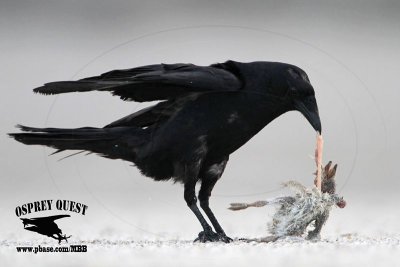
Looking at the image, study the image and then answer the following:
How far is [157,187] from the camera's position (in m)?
9.90

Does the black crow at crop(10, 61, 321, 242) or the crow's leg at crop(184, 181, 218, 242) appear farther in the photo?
the crow's leg at crop(184, 181, 218, 242)

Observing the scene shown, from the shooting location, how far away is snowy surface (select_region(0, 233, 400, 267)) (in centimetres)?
565

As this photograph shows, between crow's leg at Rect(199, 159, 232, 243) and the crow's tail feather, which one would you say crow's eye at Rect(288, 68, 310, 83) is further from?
the crow's tail feather

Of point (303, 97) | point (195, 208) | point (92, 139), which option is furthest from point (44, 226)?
point (303, 97)

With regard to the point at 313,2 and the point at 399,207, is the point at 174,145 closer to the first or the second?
the point at 399,207

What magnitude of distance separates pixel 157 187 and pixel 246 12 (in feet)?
14.5

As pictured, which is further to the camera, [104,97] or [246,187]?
[104,97]

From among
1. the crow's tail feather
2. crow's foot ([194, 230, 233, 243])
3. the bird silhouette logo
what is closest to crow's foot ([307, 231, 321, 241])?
crow's foot ([194, 230, 233, 243])

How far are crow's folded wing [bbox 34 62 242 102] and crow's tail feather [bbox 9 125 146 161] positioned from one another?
0.26m

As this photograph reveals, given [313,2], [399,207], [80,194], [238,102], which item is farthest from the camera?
[313,2]

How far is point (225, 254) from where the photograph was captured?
19.6ft

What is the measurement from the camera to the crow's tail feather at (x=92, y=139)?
6.82 metres

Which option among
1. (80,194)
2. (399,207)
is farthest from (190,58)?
(399,207)

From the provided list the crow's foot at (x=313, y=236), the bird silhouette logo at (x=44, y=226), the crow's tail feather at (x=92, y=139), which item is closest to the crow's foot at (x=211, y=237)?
the crow's foot at (x=313, y=236)
